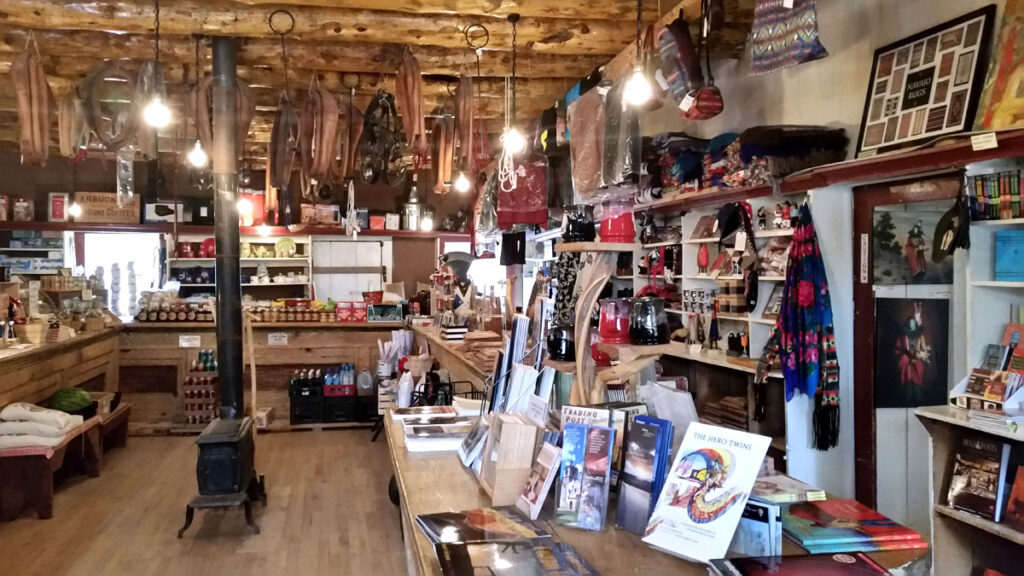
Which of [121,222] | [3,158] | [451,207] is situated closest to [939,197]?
[451,207]

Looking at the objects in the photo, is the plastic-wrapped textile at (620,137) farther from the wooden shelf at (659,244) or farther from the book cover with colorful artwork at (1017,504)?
the book cover with colorful artwork at (1017,504)

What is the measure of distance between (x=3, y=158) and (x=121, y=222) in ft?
6.68

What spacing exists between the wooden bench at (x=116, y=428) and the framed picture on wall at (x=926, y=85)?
640 cm

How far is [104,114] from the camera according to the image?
16.1ft

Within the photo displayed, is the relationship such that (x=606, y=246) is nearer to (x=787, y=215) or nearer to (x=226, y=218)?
(x=787, y=215)

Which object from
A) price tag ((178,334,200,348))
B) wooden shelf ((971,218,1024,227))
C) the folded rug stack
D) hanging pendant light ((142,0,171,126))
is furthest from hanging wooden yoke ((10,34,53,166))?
wooden shelf ((971,218,1024,227))

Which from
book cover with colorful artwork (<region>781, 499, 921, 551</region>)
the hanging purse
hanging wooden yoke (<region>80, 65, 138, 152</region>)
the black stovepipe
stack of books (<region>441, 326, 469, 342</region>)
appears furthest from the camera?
stack of books (<region>441, 326, 469, 342</region>)

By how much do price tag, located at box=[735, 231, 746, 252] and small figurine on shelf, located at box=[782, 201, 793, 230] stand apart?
36cm

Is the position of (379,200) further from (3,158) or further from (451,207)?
(3,158)

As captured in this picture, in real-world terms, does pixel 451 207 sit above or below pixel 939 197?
above

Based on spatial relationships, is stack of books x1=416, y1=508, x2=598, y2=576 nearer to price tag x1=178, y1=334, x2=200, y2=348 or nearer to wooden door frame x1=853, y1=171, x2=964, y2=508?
wooden door frame x1=853, y1=171, x2=964, y2=508

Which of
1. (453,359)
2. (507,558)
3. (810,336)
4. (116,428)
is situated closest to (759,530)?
(507,558)

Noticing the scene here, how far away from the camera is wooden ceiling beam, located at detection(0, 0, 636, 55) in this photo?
15.0ft

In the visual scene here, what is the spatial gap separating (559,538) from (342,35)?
413 centimetres
